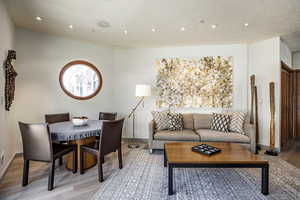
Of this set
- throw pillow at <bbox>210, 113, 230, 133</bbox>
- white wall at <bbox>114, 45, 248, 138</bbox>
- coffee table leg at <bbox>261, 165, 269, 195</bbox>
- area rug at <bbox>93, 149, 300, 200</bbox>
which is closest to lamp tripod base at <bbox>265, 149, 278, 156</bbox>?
area rug at <bbox>93, 149, 300, 200</bbox>

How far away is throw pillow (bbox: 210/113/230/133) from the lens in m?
3.43

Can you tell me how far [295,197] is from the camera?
73.3 inches

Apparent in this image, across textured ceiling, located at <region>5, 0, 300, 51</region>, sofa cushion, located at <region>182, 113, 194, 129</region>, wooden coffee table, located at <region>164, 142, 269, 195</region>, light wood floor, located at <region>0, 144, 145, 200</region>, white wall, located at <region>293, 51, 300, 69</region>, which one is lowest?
light wood floor, located at <region>0, 144, 145, 200</region>

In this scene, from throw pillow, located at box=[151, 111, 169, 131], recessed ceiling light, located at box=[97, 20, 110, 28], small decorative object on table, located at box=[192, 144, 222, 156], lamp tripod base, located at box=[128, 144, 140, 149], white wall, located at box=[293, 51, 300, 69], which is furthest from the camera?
white wall, located at box=[293, 51, 300, 69]

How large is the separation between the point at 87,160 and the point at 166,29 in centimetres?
289

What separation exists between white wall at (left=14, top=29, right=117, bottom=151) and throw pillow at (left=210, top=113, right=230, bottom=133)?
9.63 feet

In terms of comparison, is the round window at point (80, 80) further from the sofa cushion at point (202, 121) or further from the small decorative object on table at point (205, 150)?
the small decorative object on table at point (205, 150)

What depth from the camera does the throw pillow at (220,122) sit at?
11.3 feet

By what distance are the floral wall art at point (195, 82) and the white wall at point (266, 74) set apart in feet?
1.96

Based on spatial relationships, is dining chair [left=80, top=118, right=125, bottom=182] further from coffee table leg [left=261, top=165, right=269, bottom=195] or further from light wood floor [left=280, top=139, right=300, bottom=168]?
light wood floor [left=280, top=139, right=300, bottom=168]

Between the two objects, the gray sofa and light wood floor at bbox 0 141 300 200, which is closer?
light wood floor at bbox 0 141 300 200

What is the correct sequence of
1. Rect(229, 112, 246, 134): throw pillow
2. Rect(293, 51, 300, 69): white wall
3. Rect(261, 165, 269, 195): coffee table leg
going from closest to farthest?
Rect(261, 165, 269, 195): coffee table leg, Rect(229, 112, 246, 134): throw pillow, Rect(293, 51, 300, 69): white wall

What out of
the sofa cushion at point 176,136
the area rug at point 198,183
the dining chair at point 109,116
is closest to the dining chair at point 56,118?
the dining chair at point 109,116

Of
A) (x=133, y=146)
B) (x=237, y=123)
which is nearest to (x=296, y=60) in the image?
(x=237, y=123)
